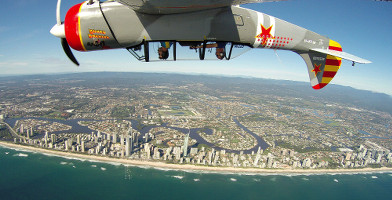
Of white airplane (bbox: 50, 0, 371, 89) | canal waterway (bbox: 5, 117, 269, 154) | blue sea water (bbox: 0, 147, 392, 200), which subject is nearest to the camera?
white airplane (bbox: 50, 0, 371, 89)

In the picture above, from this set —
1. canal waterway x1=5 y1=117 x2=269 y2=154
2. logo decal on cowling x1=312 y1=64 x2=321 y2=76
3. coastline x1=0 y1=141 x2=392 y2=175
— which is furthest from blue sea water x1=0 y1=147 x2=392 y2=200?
logo decal on cowling x1=312 y1=64 x2=321 y2=76

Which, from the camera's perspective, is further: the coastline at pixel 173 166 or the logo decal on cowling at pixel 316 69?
the coastline at pixel 173 166

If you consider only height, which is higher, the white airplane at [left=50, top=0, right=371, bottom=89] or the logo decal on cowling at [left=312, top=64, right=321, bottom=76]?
the white airplane at [left=50, top=0, right=371, bottom=89]

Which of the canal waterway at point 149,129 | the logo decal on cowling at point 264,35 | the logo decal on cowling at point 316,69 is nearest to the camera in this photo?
the logo decal on cowling at point 264,35

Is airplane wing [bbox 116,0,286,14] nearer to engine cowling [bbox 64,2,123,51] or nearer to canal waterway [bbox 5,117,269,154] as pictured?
engine cowling [bbox 64,2,123,51]

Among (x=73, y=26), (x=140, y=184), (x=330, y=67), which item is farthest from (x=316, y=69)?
(x=140, y=184)

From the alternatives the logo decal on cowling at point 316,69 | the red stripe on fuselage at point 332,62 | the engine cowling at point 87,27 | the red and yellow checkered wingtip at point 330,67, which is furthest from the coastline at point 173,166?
the engine cowling at point 87,27

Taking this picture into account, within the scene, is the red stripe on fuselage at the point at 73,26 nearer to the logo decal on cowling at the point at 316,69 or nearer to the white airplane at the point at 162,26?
the white airplane at the point at 162,26
